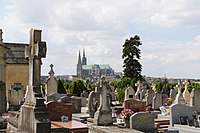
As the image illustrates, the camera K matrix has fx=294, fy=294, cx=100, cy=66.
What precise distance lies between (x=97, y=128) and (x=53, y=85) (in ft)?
33.1

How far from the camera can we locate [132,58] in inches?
1991

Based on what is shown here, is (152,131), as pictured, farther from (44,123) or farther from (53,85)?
(53,85)

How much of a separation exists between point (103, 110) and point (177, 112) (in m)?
4.24

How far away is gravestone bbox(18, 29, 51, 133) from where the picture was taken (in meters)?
7.98

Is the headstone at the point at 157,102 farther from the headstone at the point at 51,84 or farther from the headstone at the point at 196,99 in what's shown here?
the headstone at the point at 51,84

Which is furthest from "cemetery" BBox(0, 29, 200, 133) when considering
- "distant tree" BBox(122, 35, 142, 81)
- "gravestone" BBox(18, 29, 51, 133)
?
"distant tree" BBox(122, 35, 142, 81)

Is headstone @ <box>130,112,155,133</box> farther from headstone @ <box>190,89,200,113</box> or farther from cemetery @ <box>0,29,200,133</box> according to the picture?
headstone @ <box>190,89,200,113</box>

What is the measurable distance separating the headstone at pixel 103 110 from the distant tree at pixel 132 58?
37.2 m

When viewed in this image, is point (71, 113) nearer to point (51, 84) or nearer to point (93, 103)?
point (93, 103)

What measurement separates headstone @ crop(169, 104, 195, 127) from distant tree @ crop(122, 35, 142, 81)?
114 ft

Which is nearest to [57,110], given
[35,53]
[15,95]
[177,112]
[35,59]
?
Answer: [35,59]

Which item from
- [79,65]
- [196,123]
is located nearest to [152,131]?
[196,123]

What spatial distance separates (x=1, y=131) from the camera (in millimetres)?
9844

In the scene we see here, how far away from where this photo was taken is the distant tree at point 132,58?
49969 millimetres
